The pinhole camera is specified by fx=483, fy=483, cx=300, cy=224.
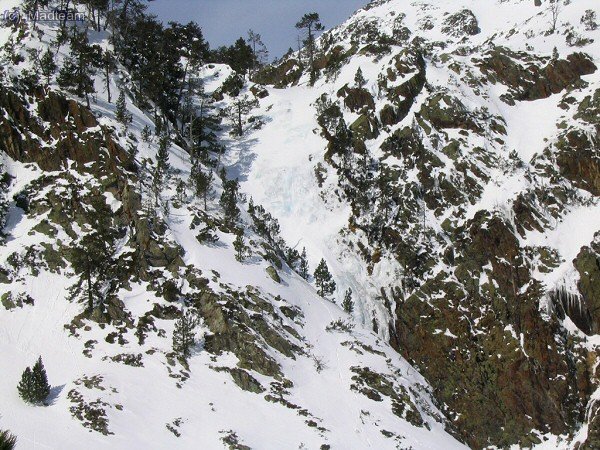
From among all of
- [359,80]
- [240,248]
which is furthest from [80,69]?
[359,80]

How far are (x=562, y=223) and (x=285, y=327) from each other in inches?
1070

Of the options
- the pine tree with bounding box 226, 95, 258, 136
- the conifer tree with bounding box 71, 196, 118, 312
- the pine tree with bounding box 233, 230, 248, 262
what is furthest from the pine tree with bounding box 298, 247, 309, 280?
the pine tree with bounding box 226, 95, 258, 136

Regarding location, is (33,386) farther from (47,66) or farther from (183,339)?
(47,66)

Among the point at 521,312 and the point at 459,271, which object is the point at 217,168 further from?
the point at 521,312

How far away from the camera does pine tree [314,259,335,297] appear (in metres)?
39.4

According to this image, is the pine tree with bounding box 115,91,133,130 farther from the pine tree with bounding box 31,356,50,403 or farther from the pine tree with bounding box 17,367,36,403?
the pine tree with bounding box 17,367,36,403

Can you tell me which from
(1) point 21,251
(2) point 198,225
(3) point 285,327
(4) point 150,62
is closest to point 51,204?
(1) point 21,251

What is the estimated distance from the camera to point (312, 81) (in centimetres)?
6488

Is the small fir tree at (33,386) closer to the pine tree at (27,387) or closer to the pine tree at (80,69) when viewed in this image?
the pine tree at (27,387)

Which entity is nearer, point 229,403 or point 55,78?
point 229,403

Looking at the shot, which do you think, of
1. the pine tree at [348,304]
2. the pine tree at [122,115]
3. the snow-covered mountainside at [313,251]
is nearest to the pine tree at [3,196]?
the snow-covered mountainside at [313,251]

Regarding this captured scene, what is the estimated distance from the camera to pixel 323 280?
130 ft

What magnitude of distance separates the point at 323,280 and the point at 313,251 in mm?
4866

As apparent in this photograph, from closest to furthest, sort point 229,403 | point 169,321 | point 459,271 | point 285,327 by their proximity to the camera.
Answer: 1. point 229,403
2. point 169,321
3. point 285,327
4. point 459,271
